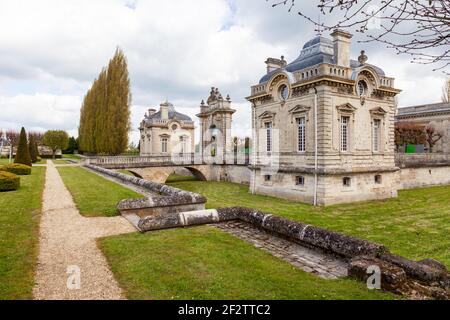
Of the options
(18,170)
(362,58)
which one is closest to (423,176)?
(362,58)

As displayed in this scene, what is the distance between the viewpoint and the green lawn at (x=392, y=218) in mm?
9344

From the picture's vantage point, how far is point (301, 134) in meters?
17.4

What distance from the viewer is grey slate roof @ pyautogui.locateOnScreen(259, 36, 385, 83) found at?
671 inches

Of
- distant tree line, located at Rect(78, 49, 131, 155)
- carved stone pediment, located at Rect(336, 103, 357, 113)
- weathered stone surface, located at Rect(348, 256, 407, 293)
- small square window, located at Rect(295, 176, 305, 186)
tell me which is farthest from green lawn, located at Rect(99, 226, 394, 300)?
distant tree line, located at Rect(78, 49, 131, 155)

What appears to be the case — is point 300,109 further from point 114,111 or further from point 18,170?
point 114,111

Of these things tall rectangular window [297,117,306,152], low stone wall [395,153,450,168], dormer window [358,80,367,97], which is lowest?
low stone wall [395,153,450,168]

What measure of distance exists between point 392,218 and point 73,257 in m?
13.0

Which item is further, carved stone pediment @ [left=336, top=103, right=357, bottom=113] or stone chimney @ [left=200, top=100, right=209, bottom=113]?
stone chimney @ [left=200, top=100, right=209, bottom=113]

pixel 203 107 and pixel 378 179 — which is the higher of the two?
pixel 203 107

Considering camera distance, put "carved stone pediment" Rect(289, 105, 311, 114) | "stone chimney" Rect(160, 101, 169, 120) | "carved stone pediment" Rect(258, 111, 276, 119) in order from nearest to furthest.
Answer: "carved stone pediment" Rect(289, 105, 311, 114)
"carved stone pediment" Rect(258, 111, 276, 119)
"stone chimney" Rect(160, 101, 169, 120)

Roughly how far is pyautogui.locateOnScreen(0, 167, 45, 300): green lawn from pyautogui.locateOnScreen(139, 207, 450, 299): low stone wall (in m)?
2.05

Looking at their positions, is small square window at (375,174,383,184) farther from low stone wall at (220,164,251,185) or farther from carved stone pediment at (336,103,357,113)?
low stone wall at (220,164,251,185)
